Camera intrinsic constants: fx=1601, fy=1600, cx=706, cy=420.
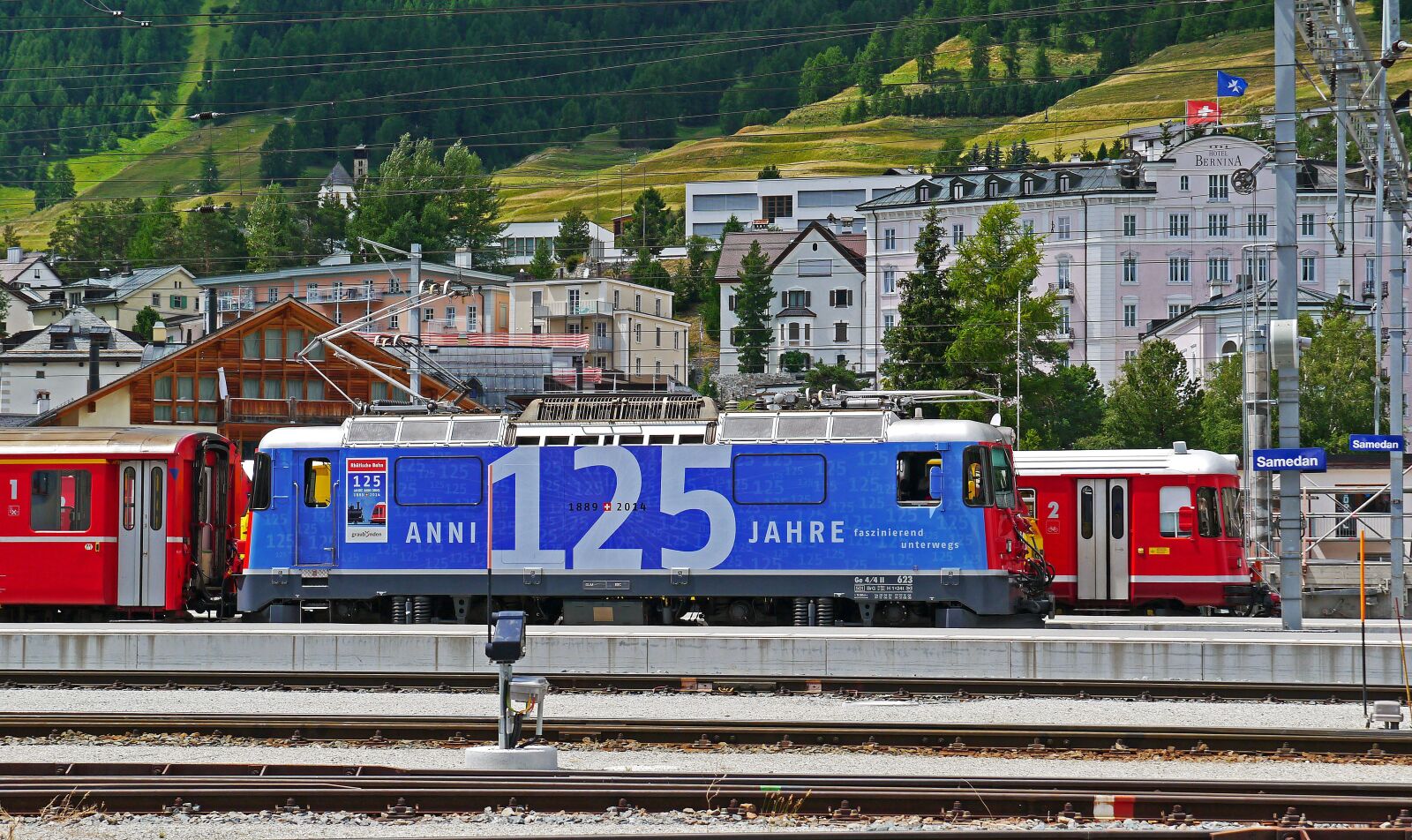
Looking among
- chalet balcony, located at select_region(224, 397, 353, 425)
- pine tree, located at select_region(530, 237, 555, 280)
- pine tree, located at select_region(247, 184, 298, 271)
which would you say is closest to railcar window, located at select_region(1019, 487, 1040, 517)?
chalet balcony, located at select_region(224, 397, 353, 425)

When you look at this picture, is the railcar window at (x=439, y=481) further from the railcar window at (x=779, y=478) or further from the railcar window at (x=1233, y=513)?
the railcar window at (x=1233, y=513)

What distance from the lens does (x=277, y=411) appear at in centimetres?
7112

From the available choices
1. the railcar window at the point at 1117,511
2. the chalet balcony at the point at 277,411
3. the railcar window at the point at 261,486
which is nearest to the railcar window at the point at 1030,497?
the railcar window at the point at 1117,511

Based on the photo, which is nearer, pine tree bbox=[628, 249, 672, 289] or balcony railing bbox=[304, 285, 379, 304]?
balcony railing bbox=[304, 285, 379, 304]

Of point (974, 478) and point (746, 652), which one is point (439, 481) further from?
point (974, 478)

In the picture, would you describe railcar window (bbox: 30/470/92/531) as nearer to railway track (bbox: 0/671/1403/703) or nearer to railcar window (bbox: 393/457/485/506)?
railcar window (bbox: 393/457/485/506)

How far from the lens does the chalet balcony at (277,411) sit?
69312 mm

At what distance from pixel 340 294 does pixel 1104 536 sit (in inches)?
3281

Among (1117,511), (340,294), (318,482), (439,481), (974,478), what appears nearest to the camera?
(974,478)

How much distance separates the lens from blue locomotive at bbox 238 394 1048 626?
1008 inches

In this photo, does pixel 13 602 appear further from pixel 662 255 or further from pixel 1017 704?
pixel 662 255

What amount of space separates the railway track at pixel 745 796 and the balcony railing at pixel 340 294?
8846cm

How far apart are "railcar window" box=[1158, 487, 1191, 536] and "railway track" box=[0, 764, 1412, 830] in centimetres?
1724

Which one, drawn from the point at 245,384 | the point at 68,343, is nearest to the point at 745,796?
the point at 245,384
